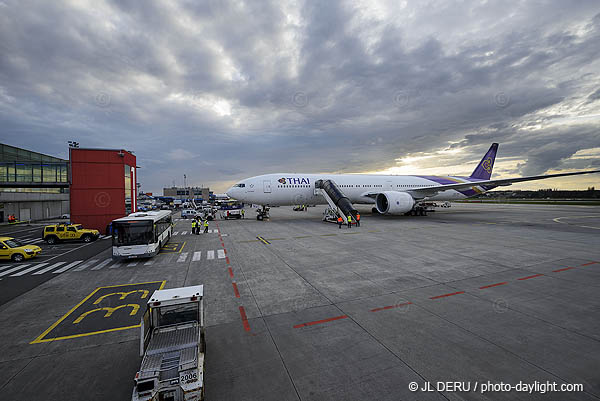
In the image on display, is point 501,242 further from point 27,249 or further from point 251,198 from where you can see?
point 27,249

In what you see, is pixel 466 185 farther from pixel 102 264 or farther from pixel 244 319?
pixel 102 264

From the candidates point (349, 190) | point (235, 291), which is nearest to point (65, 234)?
point (235, 291)

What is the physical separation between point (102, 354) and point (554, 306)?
42.3ft

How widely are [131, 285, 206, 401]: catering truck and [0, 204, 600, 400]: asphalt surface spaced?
2.23ft

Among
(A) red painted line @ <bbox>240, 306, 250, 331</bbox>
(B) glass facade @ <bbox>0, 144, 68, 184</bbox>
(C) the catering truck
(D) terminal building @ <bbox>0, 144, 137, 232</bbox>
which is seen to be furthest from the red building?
(C) the catering truck

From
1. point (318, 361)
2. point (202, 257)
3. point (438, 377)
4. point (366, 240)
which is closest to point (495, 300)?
point (438, 377)

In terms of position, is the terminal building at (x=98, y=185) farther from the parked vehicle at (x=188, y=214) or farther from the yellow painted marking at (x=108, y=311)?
the yellow painted marking at (x=108, y=311)

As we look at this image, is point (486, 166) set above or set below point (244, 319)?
above

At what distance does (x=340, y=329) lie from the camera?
6.57 metres

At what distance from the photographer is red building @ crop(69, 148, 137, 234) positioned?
22828 millimetres

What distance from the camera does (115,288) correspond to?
9898mm

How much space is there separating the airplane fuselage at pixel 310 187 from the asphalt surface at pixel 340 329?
54.3ft

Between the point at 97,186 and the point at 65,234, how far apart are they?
5.78m

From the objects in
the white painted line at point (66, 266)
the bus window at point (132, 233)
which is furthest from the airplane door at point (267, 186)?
the white painted line at point (66, 266)
